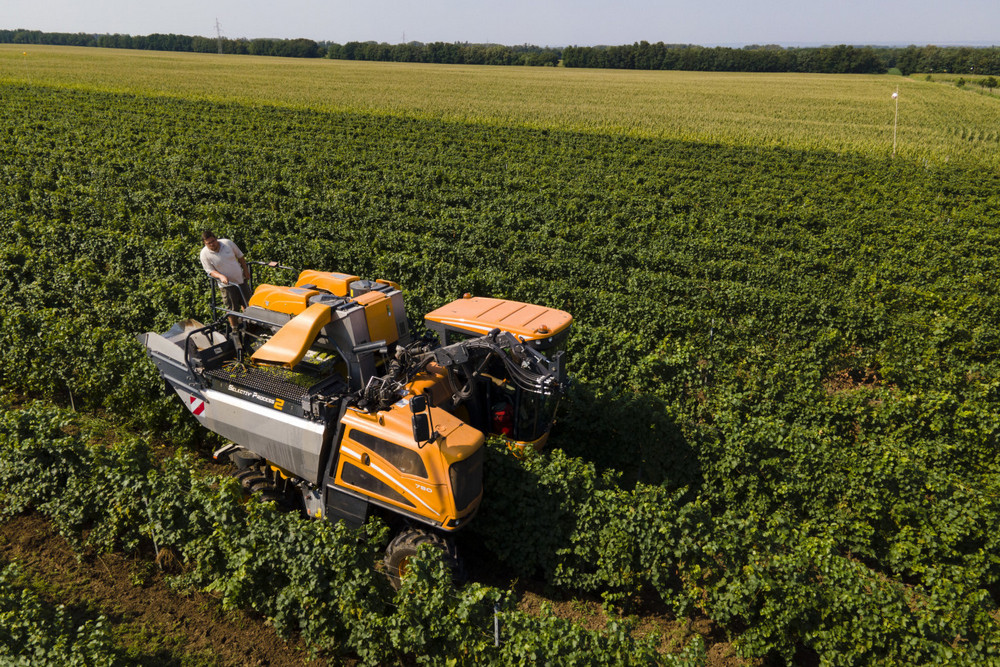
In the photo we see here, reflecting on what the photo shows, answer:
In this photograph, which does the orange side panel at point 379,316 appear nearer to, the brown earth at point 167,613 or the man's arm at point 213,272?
the man's arm at point 213,272

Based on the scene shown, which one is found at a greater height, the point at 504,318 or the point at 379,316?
the point at 379,316

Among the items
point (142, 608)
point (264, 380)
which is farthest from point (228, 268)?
point (142, 608)

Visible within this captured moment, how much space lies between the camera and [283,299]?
9.74 metres

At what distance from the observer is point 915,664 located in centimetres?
704

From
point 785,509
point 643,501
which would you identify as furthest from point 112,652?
point 785,509

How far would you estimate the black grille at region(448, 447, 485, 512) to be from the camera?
794 centimetres

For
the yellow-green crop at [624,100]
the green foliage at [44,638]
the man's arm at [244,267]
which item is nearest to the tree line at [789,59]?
the yellow-green crop at [624,100]

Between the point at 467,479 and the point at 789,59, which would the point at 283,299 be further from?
the point at 789,59

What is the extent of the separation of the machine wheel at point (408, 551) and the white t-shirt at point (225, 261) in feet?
18.5

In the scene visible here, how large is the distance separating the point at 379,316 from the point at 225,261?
12.0 feet

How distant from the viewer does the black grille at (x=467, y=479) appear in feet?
26.1

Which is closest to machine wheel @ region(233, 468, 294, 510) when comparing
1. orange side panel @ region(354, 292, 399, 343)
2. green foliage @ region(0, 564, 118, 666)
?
green foliage @ region(0, 564, 118, 666)

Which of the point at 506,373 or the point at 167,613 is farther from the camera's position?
the point at 506,373

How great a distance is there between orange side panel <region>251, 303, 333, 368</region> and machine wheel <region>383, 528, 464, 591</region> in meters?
2.73
